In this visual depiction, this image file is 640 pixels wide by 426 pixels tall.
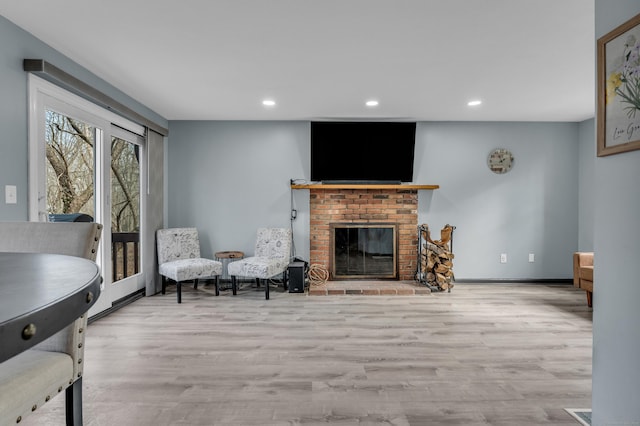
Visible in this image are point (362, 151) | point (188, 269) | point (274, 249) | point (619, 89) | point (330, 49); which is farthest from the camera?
point (362, 151)

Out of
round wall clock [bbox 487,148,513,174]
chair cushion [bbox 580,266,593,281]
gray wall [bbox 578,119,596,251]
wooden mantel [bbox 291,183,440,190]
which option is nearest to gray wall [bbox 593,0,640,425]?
chair cushion [bbox 580,266,593,281]

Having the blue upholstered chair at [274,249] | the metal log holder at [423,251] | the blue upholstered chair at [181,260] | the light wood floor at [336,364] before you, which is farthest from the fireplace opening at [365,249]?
the blue upholstered chair at [181,260]

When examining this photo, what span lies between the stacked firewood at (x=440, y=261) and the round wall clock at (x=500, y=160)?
1.15m

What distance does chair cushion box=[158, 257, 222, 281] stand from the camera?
372 cm

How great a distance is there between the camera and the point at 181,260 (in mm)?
Answer: 4113

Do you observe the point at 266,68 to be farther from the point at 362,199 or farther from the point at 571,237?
the point at 571,237

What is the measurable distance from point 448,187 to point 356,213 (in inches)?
51.8

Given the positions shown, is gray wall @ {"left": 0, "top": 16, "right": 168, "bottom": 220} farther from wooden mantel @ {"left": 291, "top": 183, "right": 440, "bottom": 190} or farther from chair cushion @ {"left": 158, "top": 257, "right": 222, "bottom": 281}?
wooden mantel @ {"left": 291, "top": 183, "right": 440, "bottom": 190}

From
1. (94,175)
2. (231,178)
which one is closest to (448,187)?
(231,178)

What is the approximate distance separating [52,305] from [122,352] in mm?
2290

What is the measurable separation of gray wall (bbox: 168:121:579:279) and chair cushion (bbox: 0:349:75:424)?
3.56 metres

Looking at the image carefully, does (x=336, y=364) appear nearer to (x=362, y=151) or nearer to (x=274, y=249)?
(x=274, y=249)

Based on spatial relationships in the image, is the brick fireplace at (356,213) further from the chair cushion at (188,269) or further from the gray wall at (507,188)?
the chair cushion at (188,269)

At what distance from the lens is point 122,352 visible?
Result: 2.46m
